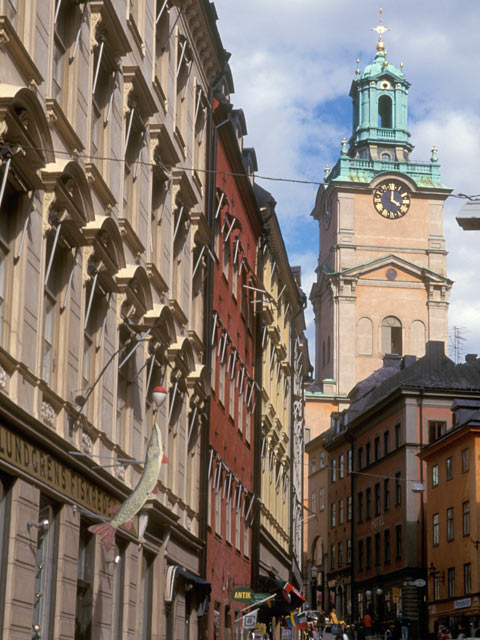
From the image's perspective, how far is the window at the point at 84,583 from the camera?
62.7ft

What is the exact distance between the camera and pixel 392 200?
112 metres

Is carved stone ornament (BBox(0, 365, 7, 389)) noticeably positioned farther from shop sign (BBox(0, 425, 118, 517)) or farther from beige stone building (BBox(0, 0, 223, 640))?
shop sign (BBox(0, 425, 118, 517))

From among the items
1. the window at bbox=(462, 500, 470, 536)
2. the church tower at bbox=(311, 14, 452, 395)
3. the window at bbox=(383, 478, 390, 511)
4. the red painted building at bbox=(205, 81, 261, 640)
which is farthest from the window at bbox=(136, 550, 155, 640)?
the church tower at bbox=(311, 14, 452, 395)

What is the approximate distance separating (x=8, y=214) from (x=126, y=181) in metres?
7.39

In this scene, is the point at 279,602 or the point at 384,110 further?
the point at 384,110

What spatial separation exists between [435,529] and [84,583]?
49.1 meters

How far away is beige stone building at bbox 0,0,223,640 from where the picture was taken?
15.7m

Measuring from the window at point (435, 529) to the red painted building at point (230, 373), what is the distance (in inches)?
947

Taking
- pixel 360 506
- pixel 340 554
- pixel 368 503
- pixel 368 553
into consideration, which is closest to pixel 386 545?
pixel 368 553

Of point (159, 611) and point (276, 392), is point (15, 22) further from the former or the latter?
point (276, 392)

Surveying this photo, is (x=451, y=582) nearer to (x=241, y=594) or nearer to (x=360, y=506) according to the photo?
(x=360, y=506)

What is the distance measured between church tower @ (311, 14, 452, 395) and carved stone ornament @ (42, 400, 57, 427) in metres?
90.9

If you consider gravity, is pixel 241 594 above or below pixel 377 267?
below

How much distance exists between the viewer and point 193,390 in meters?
30.0
